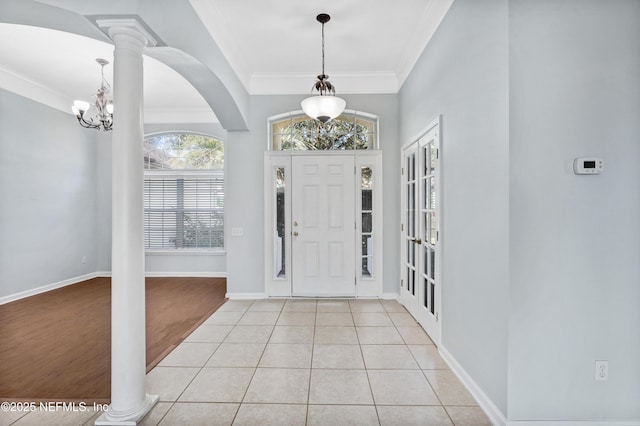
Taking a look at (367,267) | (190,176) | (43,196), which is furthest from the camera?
(190,176)

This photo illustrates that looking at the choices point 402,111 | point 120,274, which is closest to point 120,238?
point 120,274

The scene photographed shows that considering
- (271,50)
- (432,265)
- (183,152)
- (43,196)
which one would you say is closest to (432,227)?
(432,265)

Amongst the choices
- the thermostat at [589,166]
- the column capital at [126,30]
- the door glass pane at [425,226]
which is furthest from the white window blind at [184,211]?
the thermostat at [589,166]

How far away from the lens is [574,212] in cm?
180

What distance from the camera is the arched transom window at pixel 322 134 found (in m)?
4.68

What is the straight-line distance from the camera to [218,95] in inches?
143

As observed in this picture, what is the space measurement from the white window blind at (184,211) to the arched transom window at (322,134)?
2.16 metres

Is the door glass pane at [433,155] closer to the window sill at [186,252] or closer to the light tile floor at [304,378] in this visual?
the light tile floor at [304,378]

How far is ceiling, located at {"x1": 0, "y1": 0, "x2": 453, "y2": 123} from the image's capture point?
2971 mm

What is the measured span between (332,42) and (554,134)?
Result: 102 inches

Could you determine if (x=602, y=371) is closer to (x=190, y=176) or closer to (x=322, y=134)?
(x=322, y=134)

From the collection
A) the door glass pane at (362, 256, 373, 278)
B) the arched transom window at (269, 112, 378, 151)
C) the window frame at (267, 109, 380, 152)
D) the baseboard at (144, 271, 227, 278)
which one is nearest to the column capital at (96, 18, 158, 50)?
the window frame at (267, 109, 380, 152)

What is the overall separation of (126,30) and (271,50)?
207 centimetres

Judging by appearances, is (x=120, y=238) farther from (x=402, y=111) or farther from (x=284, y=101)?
(x=402, y=111)
